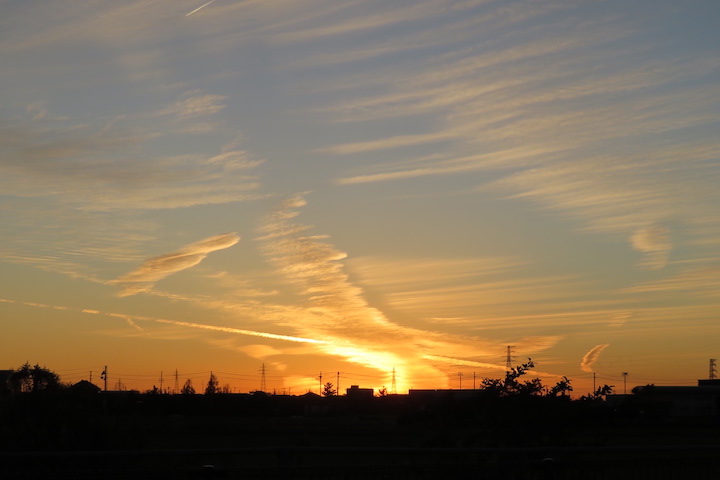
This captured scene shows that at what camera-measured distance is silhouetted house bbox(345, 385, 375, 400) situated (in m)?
146

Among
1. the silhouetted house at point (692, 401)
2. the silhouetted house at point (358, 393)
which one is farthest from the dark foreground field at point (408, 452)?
the silhouetted house at point (358, 393)

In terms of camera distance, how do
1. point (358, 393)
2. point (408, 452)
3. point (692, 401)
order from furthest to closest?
point (358, 393) → point (692, 401) → point (408, 452)

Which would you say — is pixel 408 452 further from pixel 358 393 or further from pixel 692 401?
pixel 358 393

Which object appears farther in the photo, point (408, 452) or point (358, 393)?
point (358, 393)

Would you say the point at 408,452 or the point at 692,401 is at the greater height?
the point at 408,452

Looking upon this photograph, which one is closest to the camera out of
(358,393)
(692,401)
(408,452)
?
(408,452)

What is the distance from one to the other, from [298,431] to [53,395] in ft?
152

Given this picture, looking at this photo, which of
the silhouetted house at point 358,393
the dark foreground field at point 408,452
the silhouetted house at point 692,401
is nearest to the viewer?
the dark foreground field at point 408,452

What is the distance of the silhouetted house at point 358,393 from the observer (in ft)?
479

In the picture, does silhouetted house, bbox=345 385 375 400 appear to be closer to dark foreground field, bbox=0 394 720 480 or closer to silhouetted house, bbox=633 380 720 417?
silhouetted house, bbox=633 380 720 417

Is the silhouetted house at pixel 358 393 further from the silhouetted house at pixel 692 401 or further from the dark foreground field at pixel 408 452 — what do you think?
the dark foreground field at pixel 408 452

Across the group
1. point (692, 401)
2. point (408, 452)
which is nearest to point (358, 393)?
point (692, 401)

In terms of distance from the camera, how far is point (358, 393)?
15350 centimetres

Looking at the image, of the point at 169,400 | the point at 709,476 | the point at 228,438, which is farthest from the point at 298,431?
the point at 709,476
